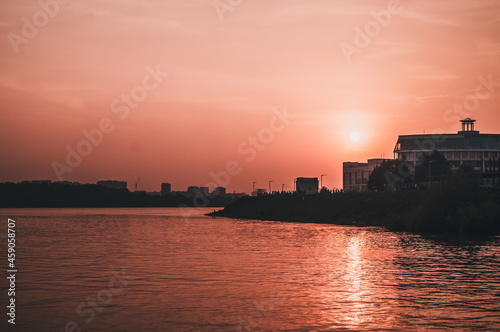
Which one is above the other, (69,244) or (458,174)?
(458,174)

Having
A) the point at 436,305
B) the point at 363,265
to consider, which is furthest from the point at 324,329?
the point at 363,265

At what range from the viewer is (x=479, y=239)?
9256 centimetres

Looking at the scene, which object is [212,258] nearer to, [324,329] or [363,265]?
A: [363,265]

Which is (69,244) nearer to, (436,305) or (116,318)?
(116,318)

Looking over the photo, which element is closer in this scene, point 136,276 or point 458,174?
point 136,276

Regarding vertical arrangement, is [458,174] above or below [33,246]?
above

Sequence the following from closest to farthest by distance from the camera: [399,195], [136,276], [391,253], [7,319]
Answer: [7,319] → [136,276] → [391,253] → [399,195]

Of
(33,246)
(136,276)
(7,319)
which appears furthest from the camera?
(33,246)

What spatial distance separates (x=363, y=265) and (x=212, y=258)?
17.5m

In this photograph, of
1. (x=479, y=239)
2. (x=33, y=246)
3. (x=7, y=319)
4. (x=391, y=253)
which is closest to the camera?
(x=7, y=319)

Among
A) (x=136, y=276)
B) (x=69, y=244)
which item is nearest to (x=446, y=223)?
(x=69, y=244)

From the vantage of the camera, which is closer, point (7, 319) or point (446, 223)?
point (7, 319)

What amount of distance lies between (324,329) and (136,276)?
24.4 meters

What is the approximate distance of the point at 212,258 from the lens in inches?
2608
